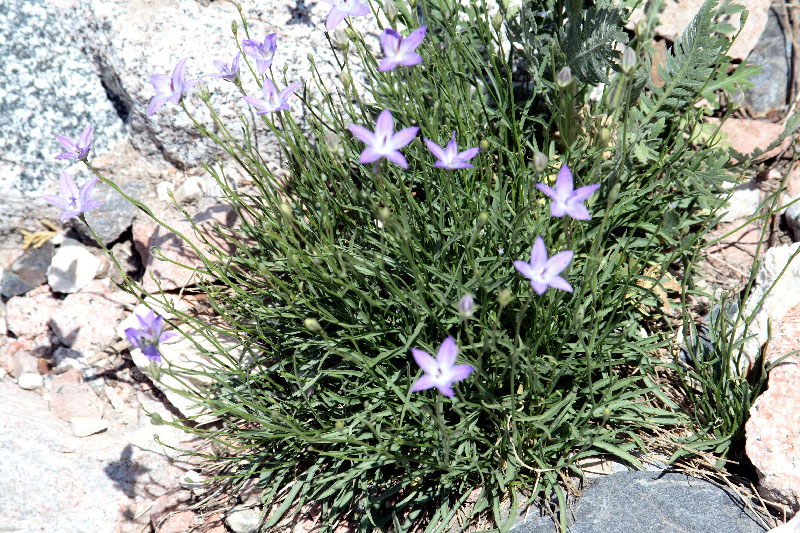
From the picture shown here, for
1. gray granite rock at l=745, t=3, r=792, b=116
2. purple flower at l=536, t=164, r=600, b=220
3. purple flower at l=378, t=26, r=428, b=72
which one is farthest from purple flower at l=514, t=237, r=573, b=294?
gray granite rock at l=745, t=3, r=792, b=116

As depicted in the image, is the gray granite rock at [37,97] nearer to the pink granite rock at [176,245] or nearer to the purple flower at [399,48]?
the pink granite rock at [176,245]

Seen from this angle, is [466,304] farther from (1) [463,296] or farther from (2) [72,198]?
(2) [72,198]

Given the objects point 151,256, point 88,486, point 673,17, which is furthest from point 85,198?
point 673,17

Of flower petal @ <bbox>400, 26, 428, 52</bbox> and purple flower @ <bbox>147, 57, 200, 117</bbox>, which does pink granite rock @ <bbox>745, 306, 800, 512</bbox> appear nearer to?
flower petal @ <bbox>400, 26, 428, 52</bbox>

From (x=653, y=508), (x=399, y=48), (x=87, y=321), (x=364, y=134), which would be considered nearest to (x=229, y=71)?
(x=399, y=48)

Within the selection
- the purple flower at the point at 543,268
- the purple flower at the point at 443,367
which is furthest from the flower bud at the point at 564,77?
the purple flower at the point at 443,367

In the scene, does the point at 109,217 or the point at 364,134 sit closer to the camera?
the point at 364,134
